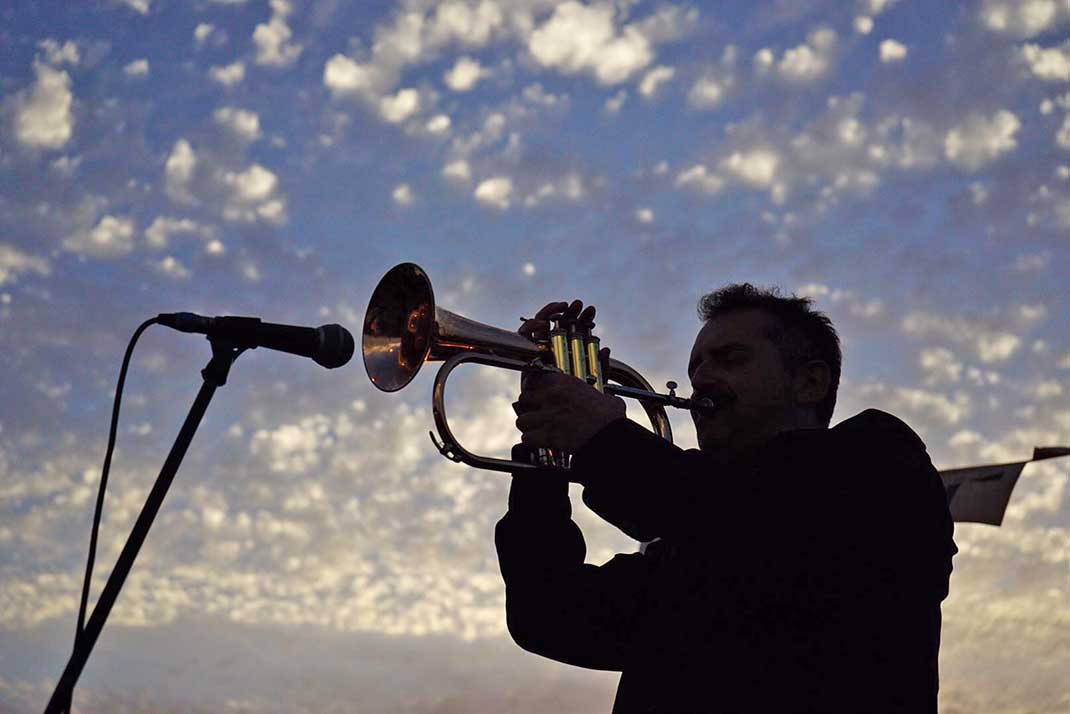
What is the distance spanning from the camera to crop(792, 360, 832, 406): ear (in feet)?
13.1

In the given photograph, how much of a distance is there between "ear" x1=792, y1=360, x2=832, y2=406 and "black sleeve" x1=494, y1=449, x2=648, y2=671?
0.82 meters

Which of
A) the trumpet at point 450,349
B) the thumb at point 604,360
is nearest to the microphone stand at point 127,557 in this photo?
the trumpet at point 450,349

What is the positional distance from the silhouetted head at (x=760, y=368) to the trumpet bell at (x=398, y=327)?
1028 millimetres

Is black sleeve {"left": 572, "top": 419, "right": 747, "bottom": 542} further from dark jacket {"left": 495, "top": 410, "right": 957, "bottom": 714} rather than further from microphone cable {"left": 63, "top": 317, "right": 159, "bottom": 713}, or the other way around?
microphone cable {"left": 63, "top": 317, "right": 159, "bottom": 713}

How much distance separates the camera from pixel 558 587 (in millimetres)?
3799

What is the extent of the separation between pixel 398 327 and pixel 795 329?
152cm

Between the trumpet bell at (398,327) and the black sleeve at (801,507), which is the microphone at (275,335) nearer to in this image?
the black sleeve at (801,507)

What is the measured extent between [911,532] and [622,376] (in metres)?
1.69

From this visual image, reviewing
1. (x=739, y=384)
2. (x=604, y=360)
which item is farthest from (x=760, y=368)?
(x=604, y=360)

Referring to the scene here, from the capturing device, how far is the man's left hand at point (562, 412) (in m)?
3.32

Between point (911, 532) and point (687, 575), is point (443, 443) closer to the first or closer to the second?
point (687, 575)

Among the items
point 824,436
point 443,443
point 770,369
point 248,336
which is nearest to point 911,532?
point 824,436

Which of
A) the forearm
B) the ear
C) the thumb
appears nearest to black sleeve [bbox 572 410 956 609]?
the forearm

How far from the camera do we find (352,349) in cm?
326
